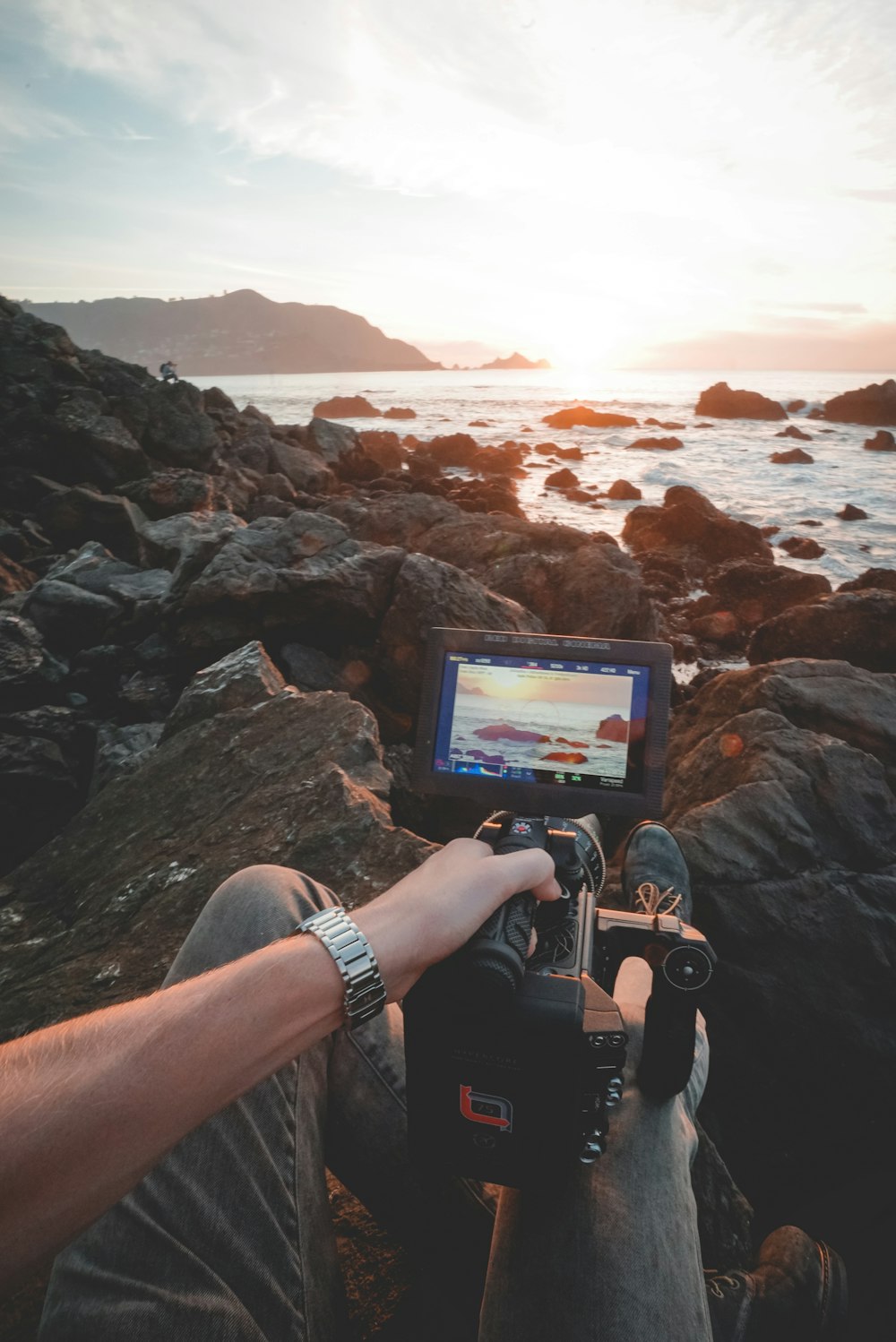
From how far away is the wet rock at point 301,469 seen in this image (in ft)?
56.0

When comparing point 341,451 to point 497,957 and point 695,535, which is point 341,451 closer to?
point 695,535

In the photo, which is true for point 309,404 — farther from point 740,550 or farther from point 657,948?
point 657,948

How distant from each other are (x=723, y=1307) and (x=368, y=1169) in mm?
1084

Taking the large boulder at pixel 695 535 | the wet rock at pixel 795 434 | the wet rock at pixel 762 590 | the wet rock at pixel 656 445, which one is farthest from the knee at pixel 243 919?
the wet rock at pixel 795 434

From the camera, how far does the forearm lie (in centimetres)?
83

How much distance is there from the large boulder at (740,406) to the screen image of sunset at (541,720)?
56.0 meters

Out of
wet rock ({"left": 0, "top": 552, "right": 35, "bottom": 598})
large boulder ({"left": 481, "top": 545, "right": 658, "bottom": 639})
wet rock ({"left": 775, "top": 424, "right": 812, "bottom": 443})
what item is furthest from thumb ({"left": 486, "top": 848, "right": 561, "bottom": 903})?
wet rock ({"left": 775, "top": 424, "right": 812, "bottom": 443})

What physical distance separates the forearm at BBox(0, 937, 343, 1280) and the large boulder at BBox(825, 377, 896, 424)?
179ft

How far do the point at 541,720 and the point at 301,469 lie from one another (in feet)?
55.7

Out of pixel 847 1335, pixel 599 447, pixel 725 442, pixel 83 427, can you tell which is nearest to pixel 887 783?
pixel 847 1335

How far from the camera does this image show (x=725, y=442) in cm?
3478

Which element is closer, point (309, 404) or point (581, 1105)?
point (581, 1105)

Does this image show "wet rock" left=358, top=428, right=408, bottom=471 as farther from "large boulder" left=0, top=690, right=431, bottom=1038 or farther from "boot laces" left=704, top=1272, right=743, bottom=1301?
"boot laces" left=704, top=1272, right=743, bottom=1301

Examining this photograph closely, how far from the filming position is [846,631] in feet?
22.4
